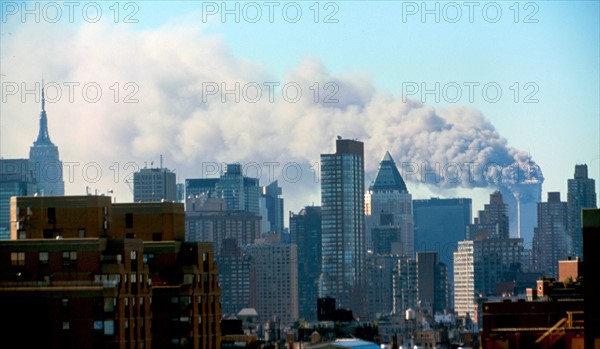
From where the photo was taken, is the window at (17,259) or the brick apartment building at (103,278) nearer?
the brick apartment building at (103,278)

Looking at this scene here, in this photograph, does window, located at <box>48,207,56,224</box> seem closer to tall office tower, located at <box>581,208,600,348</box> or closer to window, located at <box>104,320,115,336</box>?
window, located at <box>104,320,115,336</box>

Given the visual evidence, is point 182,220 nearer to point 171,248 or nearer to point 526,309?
point 171,248

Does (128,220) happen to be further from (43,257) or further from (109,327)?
(109,327)

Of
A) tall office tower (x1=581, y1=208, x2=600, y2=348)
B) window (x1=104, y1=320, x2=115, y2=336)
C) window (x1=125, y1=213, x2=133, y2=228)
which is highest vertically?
window (x1=125, y1=213, x2=133, y2=228)

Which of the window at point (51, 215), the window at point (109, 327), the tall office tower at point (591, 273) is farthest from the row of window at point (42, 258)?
the tall office tower at point (591, 273)

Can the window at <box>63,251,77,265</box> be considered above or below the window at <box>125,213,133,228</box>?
below

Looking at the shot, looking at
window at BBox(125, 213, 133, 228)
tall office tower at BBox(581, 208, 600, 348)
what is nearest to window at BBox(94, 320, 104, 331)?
window at BBox(125, 213, 133, 228)

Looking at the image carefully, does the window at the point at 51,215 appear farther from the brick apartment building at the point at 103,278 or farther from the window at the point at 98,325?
the window at the point at 98,325

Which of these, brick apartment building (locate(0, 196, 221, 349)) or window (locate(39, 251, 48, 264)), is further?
window (locate(39, 251, 48, 264))
